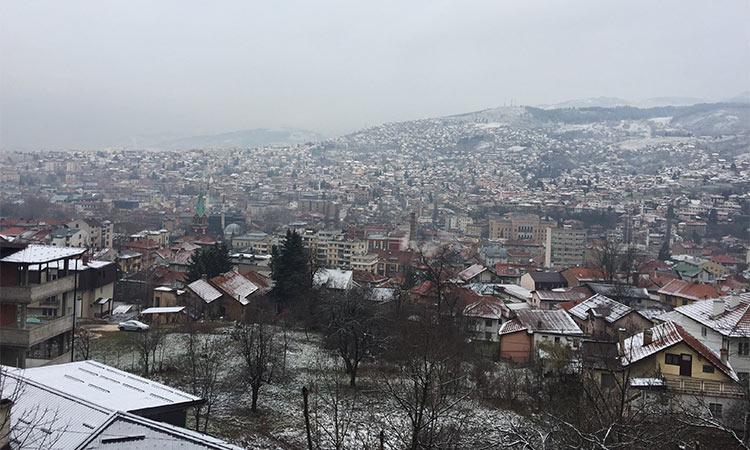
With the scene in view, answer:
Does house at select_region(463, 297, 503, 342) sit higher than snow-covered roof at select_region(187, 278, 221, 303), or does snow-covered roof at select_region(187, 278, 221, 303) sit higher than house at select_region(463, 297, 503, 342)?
snow-covered roof at select_region(187, 278, 221, 303)

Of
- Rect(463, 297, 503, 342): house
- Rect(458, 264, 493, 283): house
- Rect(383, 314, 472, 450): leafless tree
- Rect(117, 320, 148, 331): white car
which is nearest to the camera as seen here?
Rect(383, 314, 472, 450): leafless tree

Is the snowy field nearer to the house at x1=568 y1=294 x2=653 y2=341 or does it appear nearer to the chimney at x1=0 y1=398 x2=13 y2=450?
the chimney at x1=0 y1=398 x2=13 y2=450

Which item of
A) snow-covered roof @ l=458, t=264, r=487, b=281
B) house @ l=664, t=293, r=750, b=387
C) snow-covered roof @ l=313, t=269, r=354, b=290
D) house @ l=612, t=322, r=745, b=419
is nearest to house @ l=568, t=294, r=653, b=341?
house @ l=664, t=293, r=750, b=387

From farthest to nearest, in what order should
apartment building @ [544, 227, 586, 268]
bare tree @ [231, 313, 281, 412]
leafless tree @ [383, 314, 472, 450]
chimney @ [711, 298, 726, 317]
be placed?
apartment building @ [544, 227, 586, 268] → chimney @ [711, 298, 726, 317] → bare tree @ [231, 313, 281, 412] → leafless tree @ [383, 314, 472, 450]

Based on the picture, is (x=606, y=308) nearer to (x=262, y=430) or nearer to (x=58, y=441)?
(x=262, y=430)

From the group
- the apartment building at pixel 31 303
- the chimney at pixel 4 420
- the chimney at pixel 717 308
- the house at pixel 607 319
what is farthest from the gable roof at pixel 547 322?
the chimney at pixel 4 420

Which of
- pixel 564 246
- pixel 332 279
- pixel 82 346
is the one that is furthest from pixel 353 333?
pixel 564 246

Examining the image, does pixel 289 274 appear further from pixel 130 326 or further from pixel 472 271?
pixel 472 271
